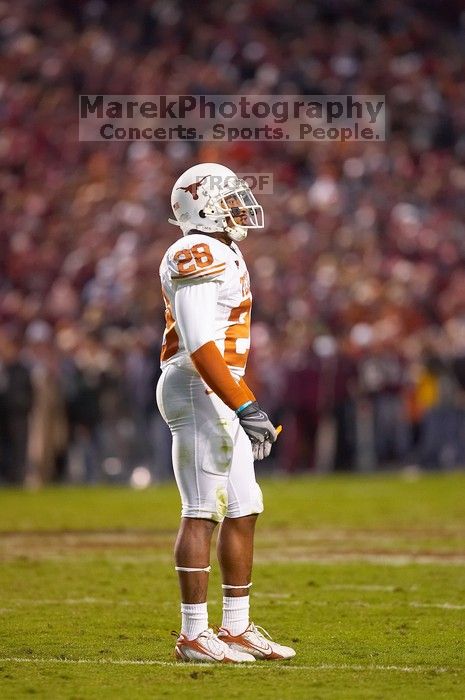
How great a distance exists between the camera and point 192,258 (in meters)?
5.29

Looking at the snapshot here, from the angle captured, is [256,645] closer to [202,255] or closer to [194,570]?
[194,570]

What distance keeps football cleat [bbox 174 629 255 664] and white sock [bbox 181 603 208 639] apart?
2 cm

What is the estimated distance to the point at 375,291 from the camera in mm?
16578

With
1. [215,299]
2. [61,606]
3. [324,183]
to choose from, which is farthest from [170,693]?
[324,183]

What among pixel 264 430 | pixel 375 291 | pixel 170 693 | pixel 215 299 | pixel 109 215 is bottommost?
pixel 170 693

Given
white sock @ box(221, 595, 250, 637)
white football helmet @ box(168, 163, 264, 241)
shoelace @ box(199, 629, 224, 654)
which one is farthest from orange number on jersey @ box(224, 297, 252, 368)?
shoelace @ box(199, 629, 224, 654)

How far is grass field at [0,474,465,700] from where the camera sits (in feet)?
16.3

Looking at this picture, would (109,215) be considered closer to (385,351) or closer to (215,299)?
(385,351)

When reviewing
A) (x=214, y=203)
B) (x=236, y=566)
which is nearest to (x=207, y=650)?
(x=236, y=566)

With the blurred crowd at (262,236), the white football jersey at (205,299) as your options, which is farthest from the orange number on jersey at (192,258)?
the blurred crowd at (262,236)

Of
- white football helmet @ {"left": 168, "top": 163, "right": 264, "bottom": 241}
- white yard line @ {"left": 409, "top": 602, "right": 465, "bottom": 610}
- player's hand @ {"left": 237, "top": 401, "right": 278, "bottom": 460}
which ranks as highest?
white football helmet @ {"left": 168, "top": 163, "right": 264, "bottom": 241}

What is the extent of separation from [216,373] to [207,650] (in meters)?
1.01

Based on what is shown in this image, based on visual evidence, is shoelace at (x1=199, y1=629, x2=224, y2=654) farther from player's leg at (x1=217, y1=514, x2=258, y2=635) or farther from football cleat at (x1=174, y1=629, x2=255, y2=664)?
player's leg at (x1=217, y1=514, x2=258, y2=635)

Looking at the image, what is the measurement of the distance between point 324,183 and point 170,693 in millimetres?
14536
